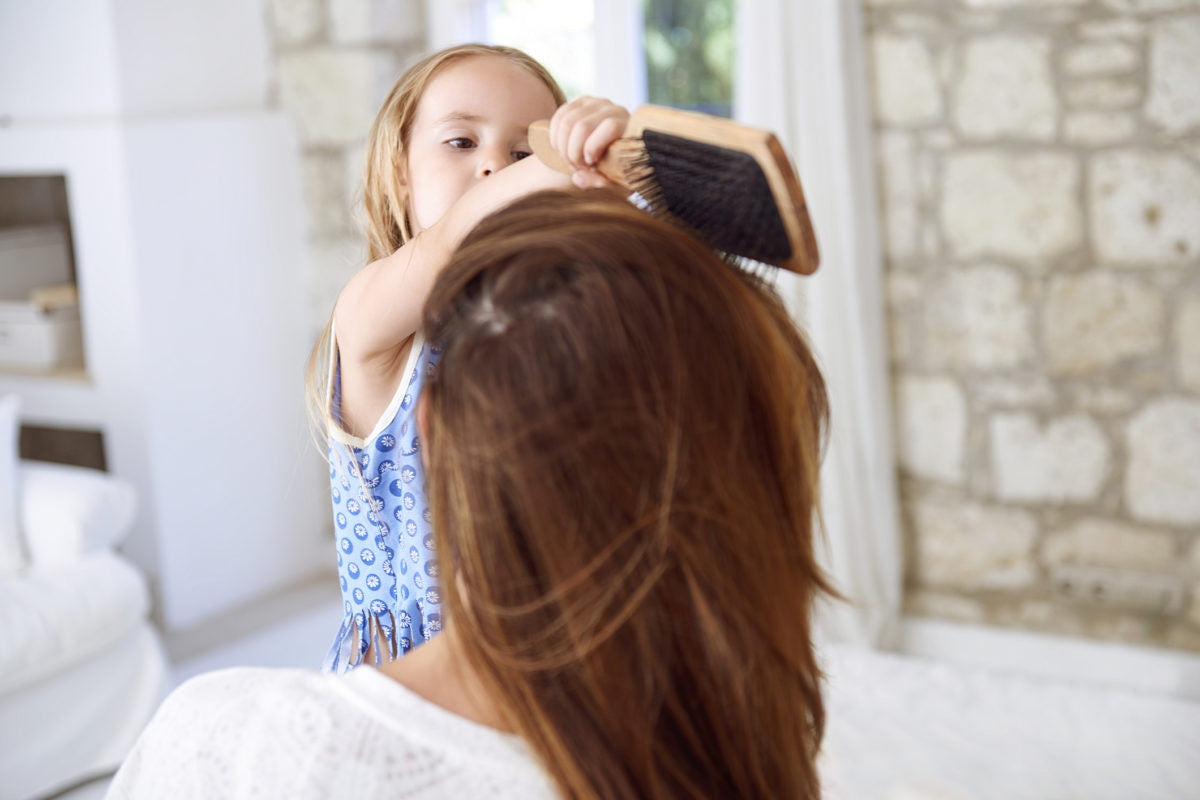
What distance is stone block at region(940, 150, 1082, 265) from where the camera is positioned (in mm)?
2691

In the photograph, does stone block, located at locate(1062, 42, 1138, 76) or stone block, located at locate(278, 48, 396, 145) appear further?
stone block, located at locate(278, 48, 396, 145)

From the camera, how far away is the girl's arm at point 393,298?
0.85 m

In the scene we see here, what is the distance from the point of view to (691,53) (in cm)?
318

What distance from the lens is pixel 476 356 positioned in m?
0.64

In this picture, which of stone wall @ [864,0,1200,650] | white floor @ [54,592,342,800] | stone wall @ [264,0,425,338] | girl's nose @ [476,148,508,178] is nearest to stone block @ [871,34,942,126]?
stone wall @ [864,0,1200,650]

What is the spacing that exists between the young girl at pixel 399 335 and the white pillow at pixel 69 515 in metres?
1.78

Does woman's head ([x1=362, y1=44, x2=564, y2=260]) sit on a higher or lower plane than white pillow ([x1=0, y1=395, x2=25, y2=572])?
higher

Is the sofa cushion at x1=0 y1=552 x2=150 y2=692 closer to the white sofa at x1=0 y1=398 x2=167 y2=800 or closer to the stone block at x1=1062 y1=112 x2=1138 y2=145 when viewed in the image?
the white sofa at x1=0 y1=398 x2=167 y2=800

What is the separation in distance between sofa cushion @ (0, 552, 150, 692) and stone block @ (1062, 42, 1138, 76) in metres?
2.47

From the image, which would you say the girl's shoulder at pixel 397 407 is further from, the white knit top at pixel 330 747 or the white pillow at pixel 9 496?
the white pillow at pixel 9 496

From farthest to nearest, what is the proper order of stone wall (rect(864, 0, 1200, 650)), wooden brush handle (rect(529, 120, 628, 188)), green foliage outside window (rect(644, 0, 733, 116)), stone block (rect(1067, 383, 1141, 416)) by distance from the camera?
green foliage outside window (rect(644, 0, 733, 116)) < stone block (rect(1067, 383, 1141, 416)) < stone wall (rect(864, 0, 1200, 650)) < wooden brush handle (rect(529, 120, 628, 188))

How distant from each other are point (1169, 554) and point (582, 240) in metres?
2.53

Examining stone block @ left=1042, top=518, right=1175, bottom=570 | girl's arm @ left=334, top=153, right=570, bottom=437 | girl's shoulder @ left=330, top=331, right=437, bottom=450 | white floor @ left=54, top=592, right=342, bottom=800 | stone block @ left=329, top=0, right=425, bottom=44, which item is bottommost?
white floor @ left=54, top=592, right=342, bottom=800

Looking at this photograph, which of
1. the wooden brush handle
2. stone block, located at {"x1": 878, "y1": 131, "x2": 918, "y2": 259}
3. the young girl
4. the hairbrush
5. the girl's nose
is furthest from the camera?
stone block, located at {"x1": 878, "y1": 131, "x2": 918, "y2": 259}
